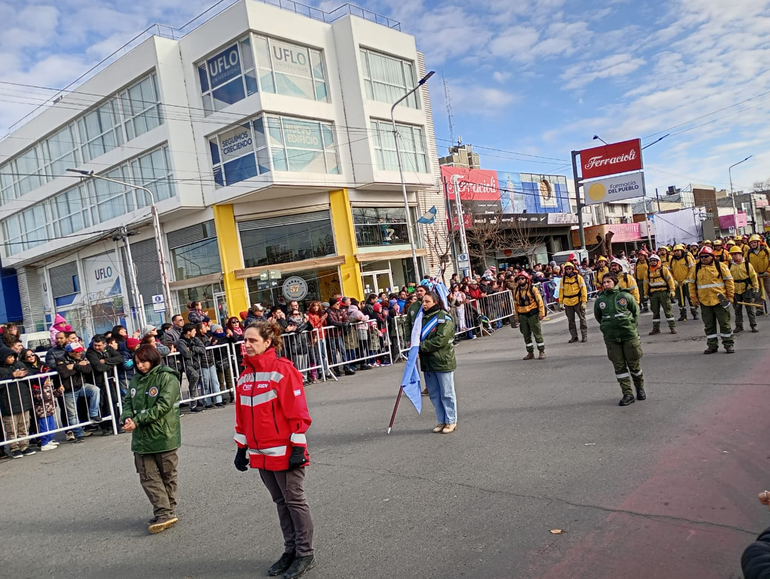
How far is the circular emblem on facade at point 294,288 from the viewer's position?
24531 mm

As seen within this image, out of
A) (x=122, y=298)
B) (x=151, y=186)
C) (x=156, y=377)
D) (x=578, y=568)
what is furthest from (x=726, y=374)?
(x=122, y=298)

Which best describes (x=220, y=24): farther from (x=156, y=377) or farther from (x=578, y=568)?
(x=578, y=568)

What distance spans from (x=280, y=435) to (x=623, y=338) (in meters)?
5.26

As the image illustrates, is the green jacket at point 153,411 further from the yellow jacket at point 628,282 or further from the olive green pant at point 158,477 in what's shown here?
the yellow jacket at point 628,282

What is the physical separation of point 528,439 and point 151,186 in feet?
77.3

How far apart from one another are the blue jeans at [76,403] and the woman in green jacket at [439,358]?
555 cm

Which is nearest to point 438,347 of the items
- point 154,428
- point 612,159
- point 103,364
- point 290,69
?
point 154,428

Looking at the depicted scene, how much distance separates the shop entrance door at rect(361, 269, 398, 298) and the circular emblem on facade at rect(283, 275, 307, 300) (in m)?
2.72

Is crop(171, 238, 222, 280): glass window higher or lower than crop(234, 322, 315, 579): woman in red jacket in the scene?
higher

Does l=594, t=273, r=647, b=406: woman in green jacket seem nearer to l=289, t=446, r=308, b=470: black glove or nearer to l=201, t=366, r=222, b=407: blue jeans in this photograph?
l=289, t=446, r=308, b=470: black glove

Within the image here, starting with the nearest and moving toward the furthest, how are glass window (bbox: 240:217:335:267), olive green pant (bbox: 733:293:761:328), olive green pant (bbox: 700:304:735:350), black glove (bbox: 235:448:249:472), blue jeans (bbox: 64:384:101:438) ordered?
black glove (bbox: 235:448:249:472)
blue jeans (bbox: 64:384:101:438)
olive green pant (bbox: 700:304:735:350)
olive green pant (bbox: 733:293:761:328)
glass window (bbox: 240:217:335:267)

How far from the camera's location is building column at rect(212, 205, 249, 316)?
24172 mm

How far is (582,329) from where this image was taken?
13.4 metres

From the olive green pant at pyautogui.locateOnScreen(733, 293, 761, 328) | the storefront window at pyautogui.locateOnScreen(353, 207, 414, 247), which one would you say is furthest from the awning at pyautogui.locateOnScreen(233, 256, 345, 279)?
the olive green pant at pyautogui.locateOnScreen(733, 293, 761, 328)
